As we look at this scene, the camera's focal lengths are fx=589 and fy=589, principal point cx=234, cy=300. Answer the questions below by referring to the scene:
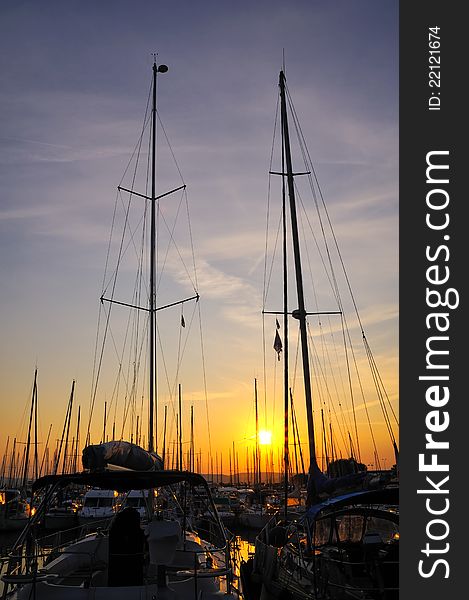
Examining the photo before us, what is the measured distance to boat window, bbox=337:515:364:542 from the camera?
49.4 ft

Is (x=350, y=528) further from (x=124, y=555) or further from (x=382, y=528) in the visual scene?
(x=124, y=555)

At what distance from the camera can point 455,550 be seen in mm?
9117

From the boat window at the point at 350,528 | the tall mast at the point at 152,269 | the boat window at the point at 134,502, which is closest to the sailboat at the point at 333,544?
the boat window at the point at 350,528

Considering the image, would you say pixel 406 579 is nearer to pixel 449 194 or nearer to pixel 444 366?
pixel 444 366

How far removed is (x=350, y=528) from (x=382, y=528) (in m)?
0.81

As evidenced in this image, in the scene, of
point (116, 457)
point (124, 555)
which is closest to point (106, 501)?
point (116, 457)

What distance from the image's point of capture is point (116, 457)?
13477 mm

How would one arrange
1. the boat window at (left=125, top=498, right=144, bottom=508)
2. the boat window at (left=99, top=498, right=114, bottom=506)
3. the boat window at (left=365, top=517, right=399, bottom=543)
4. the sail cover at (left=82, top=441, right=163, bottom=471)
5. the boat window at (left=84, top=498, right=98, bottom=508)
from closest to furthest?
the sail cover at (left=82, top=441, right=163, bottom=471) < the boat window at (left=365, top=517, right=399, bottom=543) < the boat window at (left=125, top=498, right=144, bottom=508) < the boat window at (left=84, top=498, right=98, bottom=508) < the boat window at (left=99, top=498, right=114, bottom=506)

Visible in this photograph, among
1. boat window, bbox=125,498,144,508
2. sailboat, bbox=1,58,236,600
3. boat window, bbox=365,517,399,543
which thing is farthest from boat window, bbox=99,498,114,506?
boat window, bbox=365,517,399,543

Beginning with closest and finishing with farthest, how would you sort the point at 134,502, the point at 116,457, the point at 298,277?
1. the point at 116,457
2. the point at 298,277
3. the point at 134,502

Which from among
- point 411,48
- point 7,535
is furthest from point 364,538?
point 7,535

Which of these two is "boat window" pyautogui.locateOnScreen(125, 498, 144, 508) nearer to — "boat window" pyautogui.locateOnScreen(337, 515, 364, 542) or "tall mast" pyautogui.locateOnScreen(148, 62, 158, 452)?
"tall mast" pyautogui.locateOnScreen(148, 62, 158, 452)

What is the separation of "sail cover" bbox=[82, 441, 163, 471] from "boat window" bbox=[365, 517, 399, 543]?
18.8ft

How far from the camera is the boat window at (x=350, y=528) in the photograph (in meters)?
15.1
